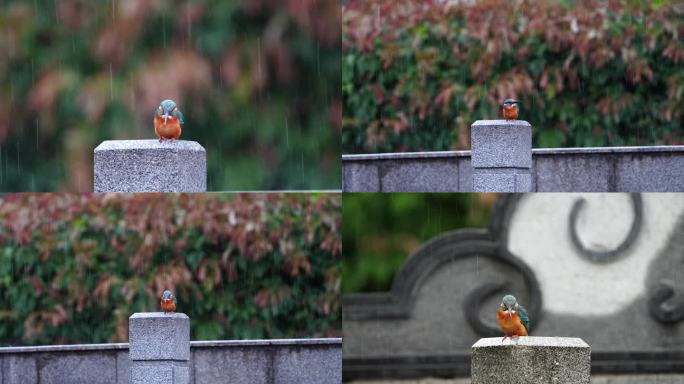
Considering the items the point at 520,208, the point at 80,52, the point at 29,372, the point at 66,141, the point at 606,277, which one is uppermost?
the point at 80,52

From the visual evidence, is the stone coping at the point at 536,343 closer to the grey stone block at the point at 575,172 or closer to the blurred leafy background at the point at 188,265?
the grey stone block at the point at 575,172

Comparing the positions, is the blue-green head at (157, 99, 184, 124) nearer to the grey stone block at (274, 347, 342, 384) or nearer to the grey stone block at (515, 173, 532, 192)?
the grey stone block at (515, 173, 532, 192)

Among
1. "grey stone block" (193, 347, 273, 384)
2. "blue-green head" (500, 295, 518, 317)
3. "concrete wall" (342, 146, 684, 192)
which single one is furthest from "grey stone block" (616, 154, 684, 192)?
"grey stone block" (193, 347, 273, 384)

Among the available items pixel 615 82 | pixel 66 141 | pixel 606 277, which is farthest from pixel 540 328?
pixel 66 141

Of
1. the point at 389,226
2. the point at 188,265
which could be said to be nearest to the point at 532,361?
the point at 389,226

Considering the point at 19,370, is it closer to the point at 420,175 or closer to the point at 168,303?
the point at 168,303

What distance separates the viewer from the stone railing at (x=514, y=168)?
22.6 feet

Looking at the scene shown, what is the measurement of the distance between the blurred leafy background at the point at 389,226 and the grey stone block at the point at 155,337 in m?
1.90

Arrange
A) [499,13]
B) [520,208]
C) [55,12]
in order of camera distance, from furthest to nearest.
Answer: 1. [499,13]
2. [55,12]
3. [520,208]

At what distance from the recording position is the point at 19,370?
8344 mm

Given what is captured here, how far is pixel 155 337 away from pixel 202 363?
161cm

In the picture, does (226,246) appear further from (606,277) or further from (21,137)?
(606,277)

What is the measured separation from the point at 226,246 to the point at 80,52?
1.98 meters

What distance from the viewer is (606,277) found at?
8.19 m
